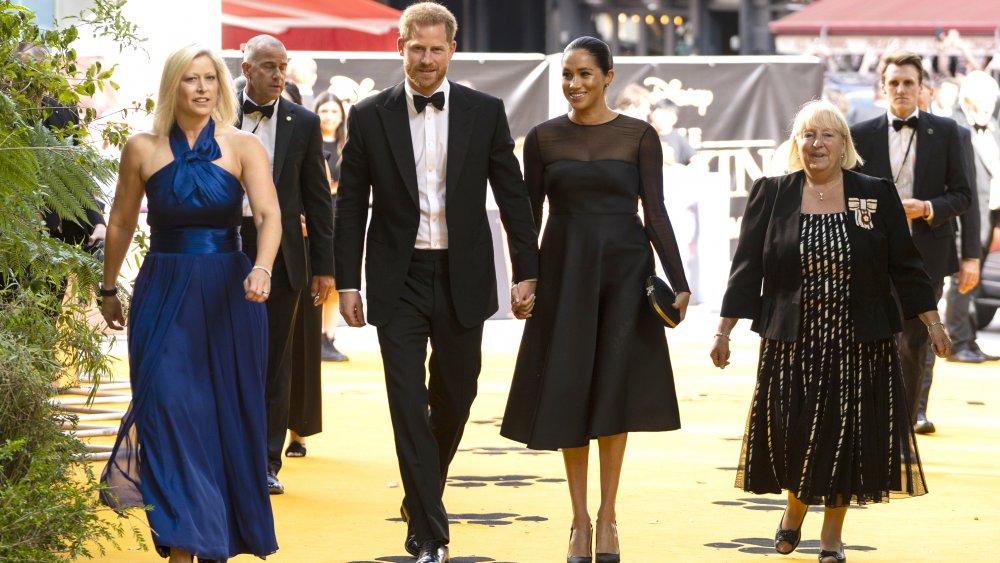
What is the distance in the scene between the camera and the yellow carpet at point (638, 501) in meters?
6.56

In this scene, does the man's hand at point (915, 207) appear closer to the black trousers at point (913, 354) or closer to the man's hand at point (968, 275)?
the black trousers at point (913, 354)

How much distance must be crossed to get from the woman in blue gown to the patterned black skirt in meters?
1.96

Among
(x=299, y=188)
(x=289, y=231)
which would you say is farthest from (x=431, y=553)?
(x=299, y=188)

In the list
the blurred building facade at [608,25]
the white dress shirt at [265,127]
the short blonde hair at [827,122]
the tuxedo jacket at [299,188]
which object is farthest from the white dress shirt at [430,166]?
the blurred building facade at [608,25]

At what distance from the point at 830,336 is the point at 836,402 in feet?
0.80

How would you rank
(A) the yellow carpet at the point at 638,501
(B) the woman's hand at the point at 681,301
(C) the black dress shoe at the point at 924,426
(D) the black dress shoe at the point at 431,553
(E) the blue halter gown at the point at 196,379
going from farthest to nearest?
(C) the black dress shoe at the point at 924,426 < (A) the yellow carpet at the point at 638,501 < (B) the woman's hand at the point at 681,301 < (D) the black dress shoe at the point at 431,553 < (E) the blue halter gown at the point at 196,379

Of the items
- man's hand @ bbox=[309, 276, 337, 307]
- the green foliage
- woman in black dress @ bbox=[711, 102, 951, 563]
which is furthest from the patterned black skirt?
the green foliage

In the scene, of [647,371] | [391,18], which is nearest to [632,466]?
[647,371]

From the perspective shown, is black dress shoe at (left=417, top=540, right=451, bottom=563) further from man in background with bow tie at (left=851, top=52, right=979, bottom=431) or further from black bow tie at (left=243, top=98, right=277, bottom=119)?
man in background with bow tie at (left=851, top=52, right=979, bottom=431)

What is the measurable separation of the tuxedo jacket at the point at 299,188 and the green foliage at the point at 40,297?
1.33 meters

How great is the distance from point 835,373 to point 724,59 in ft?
32.6

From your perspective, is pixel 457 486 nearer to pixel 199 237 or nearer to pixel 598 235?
pixel 598 235

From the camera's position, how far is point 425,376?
6.23 m

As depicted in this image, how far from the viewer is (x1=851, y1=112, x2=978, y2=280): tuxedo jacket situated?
338 inches
